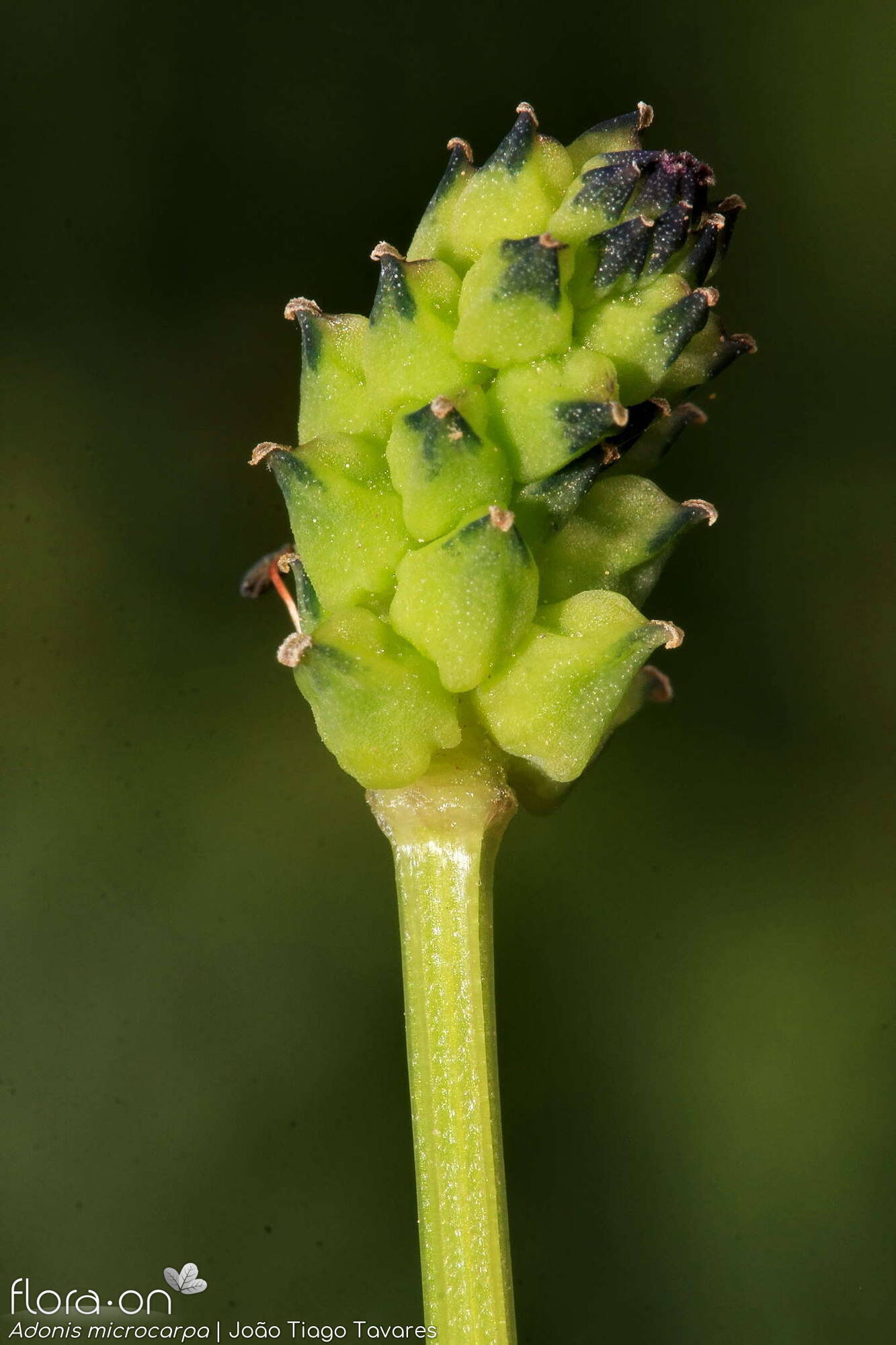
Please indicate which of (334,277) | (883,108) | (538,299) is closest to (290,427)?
(334,277)

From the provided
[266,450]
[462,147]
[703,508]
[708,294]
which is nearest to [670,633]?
[703,508]

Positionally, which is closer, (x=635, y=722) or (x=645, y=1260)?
(x=645, y=1260)

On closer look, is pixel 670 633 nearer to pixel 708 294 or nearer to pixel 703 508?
pixel 703 508

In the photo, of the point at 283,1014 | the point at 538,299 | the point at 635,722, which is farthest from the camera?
the point at 635,722

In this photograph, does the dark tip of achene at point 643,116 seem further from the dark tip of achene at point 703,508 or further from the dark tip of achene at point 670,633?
the dark tip of achene at point 670,633

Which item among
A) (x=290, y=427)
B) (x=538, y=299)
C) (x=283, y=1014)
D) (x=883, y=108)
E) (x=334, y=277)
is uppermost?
(x=883, y=108)

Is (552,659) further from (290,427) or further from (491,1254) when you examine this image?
(290,427)
